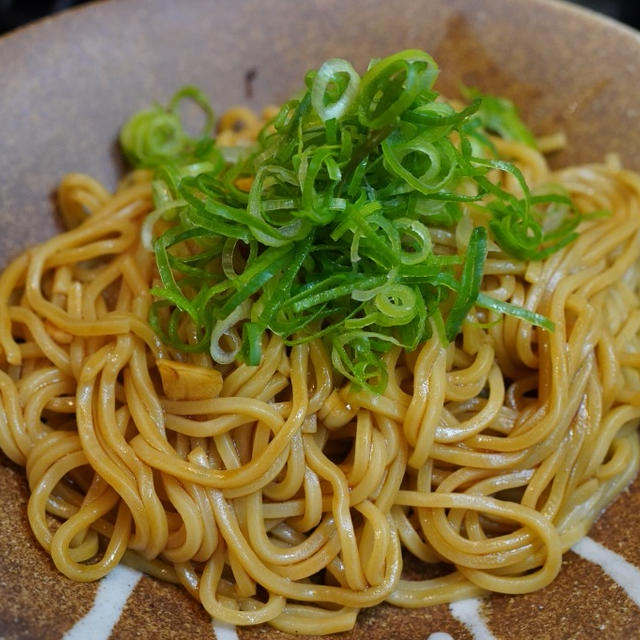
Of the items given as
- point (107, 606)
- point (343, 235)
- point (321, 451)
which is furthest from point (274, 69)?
point (107, 606)

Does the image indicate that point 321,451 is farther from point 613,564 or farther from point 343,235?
point 613,564

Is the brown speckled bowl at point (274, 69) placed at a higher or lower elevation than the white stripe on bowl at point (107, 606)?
higher

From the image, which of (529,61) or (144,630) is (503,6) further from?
(144,630)

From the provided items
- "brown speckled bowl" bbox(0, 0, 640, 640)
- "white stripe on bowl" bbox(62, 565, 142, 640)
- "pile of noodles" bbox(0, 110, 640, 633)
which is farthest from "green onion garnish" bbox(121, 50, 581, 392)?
"brown speckled bowl" bbox(0, 0, 640, 640)

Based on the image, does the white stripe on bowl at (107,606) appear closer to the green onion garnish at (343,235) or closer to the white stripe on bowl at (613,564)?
the green onion garnish at (343,235)

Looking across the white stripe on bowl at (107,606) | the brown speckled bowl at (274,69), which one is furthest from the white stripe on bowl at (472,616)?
the white stripe on bowl at (107,606)

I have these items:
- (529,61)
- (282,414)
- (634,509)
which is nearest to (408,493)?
(282,414)
